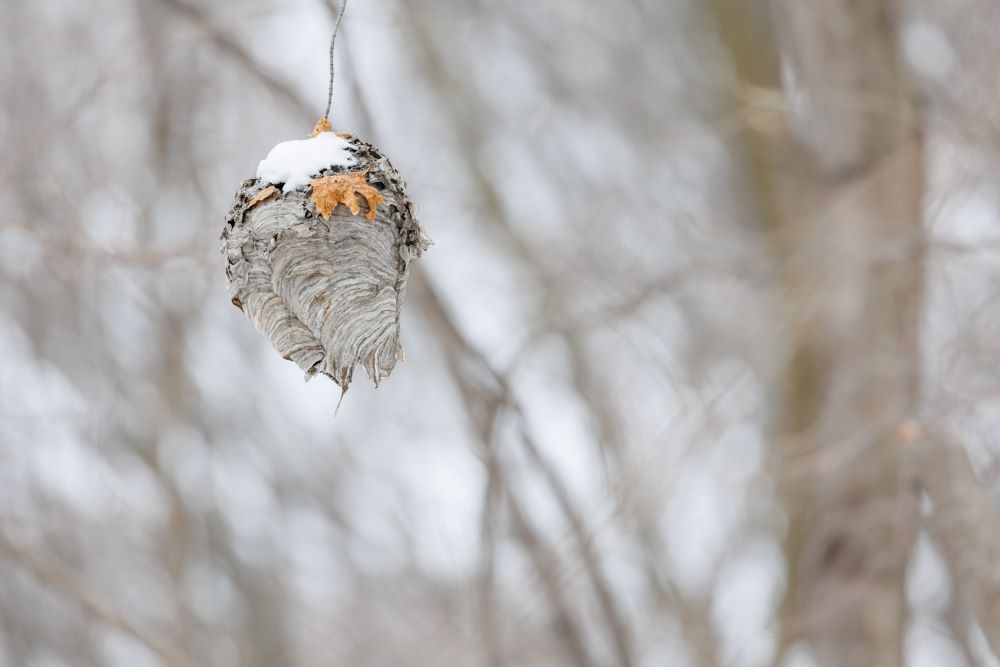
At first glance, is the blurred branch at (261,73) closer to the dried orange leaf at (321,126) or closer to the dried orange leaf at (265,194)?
the dried orange leaf at (321,126)

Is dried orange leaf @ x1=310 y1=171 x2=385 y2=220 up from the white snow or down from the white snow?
down

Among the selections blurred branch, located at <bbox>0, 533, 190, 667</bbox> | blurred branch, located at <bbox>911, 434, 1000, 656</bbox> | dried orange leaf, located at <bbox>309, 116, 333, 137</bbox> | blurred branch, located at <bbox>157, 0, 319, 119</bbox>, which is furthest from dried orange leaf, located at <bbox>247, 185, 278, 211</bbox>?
blurred branch, located at <bbox>0, 533, 190, 667</bbox>

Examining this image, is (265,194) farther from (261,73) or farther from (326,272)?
(261,73)

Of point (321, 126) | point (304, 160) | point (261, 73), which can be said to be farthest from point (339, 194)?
point (261, 73)

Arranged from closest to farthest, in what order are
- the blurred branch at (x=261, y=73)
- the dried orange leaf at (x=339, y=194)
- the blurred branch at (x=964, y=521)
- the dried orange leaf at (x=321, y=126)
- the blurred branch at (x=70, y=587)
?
the dried orange leaf at (x=339, y=194)
the dried orange leaf at (x=321, y=126)
the blurred branch at (x=964, y=521)
the blurred branch at (x=261, y=73)
the blurred branch at (x=70, y=587)

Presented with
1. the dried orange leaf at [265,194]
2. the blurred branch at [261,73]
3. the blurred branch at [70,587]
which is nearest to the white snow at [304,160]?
the dried orange leaf at [265,194]

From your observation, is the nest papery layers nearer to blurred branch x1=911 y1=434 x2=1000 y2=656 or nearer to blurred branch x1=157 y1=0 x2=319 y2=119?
blurred branch x1=157 y1=0 x2=319 y2=119
